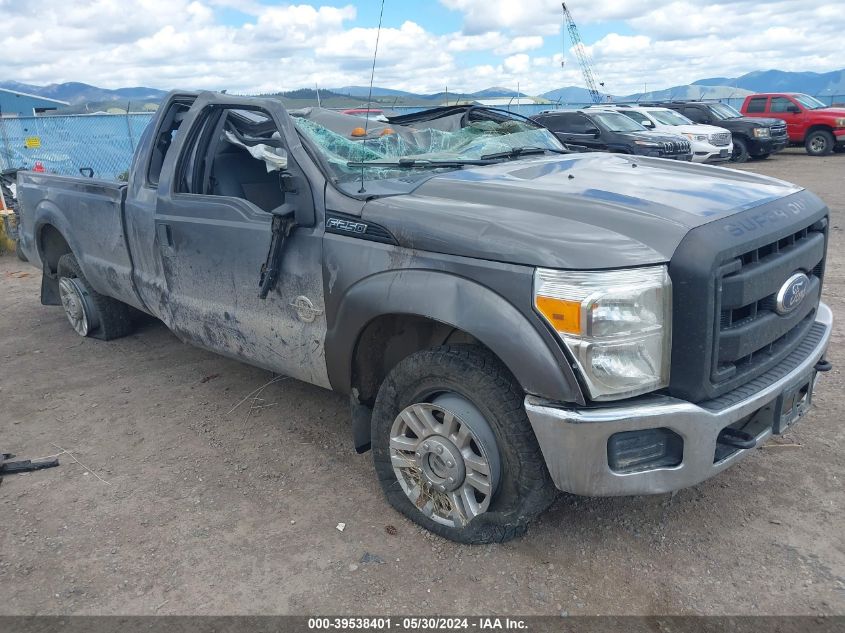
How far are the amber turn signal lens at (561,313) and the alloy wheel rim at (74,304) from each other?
445 cm

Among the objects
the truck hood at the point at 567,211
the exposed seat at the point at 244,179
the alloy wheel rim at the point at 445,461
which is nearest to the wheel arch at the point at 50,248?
the exposed seat at the point at 244,179

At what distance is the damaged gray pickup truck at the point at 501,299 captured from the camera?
7.99ft

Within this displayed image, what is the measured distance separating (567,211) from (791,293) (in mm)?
951

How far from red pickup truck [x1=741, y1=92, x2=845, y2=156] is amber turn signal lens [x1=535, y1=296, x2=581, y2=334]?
21.0 metres

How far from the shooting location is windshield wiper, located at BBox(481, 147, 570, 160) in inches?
152

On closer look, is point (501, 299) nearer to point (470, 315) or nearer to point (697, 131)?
point (470, 315)

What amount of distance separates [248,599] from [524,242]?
5.58 feet

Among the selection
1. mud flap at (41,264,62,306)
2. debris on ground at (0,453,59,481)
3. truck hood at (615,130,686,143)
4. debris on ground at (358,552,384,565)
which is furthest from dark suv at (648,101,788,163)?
debris on ground at (0,453,59,481)

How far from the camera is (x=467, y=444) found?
110 inches

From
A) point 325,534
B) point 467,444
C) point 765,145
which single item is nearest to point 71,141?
point 325,534

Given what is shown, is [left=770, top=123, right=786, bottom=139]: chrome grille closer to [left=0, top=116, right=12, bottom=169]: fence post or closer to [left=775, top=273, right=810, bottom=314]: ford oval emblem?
[left=0, top=116, right=12, bottom=169]: fence post

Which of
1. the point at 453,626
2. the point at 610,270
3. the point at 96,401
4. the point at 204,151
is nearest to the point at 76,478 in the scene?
the point at 96,401

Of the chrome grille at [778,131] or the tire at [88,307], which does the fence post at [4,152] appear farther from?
the chrome grille at [778,131]

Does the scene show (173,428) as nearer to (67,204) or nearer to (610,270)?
(67,204)
